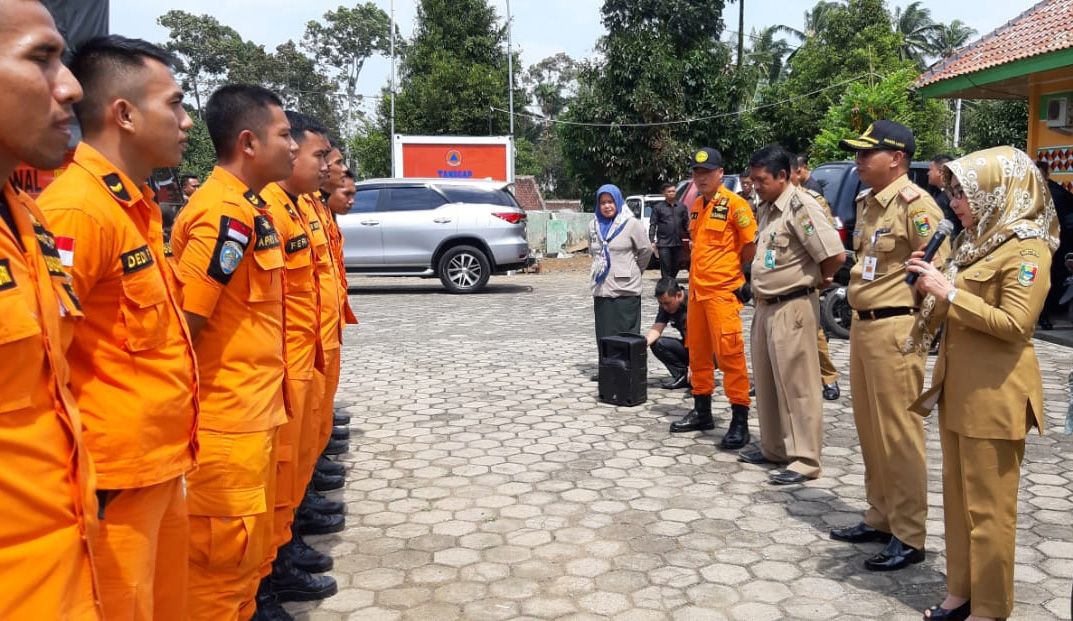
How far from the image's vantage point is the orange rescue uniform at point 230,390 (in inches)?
102

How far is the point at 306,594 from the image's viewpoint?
3500 mm

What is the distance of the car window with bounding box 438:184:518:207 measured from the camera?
14328 mm

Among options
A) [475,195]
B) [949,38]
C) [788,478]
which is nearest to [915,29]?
[949,38]

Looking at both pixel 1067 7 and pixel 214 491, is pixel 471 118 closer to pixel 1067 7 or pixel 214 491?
pixel 1067 7

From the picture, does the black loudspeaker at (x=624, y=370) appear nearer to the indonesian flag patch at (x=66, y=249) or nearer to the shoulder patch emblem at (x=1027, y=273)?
the shoulder patch emblem at (x=1027, y=273)

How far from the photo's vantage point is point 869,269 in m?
3.96

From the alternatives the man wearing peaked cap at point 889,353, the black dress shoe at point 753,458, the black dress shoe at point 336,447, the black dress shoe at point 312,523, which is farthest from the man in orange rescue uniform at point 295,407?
the black dress shoe at point 753,458

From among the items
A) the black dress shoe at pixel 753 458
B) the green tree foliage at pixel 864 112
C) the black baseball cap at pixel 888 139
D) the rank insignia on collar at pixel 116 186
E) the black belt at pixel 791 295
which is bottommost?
the black dress shoe at pixel 753 458

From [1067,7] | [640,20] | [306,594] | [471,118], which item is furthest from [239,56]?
[306,594]

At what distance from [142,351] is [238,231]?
0.82 meters

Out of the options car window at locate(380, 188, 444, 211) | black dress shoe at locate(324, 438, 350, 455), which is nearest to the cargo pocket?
black dress shoe at locate(324, 438, 350, 455)

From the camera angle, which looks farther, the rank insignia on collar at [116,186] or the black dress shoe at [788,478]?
the black dress shoe at [788,478]

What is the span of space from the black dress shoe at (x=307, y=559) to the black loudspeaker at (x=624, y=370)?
132 inches

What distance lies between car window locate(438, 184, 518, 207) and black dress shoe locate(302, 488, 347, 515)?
1018 centimetres
